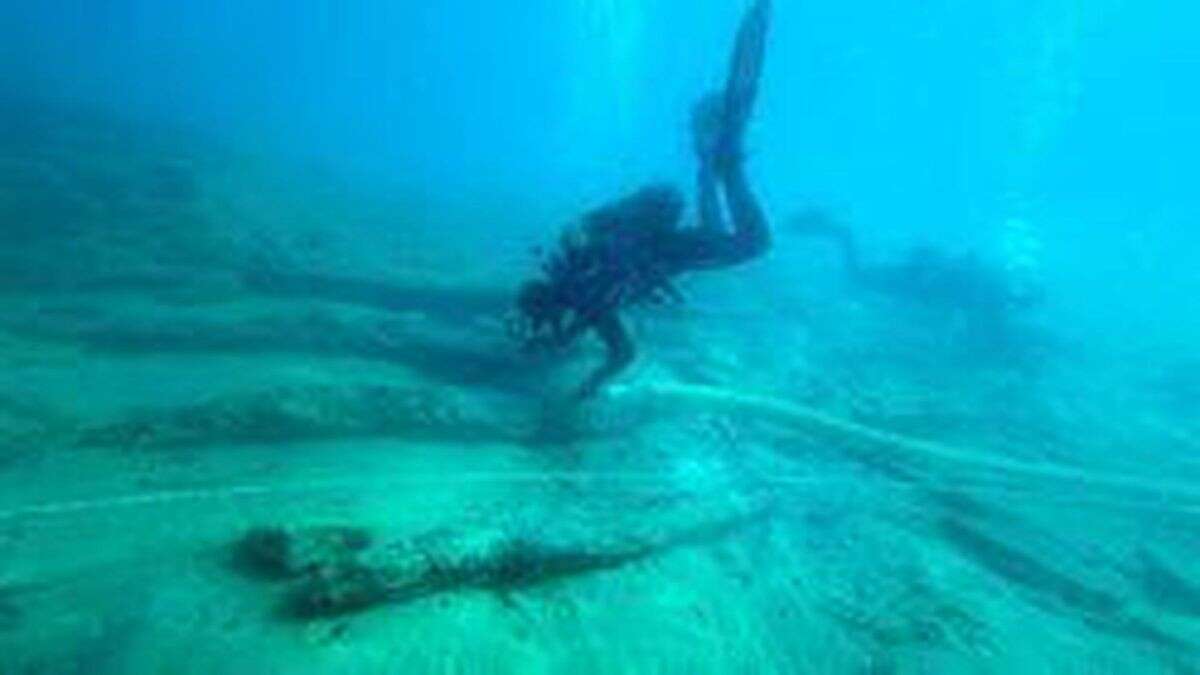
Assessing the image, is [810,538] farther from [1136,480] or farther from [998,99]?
[998,99]

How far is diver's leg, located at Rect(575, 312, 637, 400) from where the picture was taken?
10.3m

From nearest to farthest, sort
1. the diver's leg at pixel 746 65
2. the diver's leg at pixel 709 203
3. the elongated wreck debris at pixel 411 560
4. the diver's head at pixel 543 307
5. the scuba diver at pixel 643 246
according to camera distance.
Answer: the elongated wreck debris at pixel 411 560 < the diver's leg at pixel 746 65 < the scuba diver at pixel 643 246 < the diver's head at pixel 543 307 < the diver's leg at pixel 709 203

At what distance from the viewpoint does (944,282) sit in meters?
22.0

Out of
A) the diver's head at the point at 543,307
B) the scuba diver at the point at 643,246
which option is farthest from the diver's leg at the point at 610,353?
the diver's head at the point at 543,307

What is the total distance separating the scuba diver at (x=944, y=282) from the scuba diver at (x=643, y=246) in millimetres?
10324

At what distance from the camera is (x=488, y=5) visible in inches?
7264

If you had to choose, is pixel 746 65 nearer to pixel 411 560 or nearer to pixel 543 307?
pixel 543 307

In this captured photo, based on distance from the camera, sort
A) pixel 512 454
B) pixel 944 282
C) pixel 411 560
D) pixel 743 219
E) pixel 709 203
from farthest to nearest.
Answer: pixel 944 282 < pixel 709 203 < pixel 743 219 < pixel 512 454 < pixel 411 560

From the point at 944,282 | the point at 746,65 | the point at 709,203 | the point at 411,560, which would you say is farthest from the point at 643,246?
the point at 944,282

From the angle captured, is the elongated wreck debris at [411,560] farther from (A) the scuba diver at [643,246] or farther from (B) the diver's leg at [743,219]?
(B) the diver's leg at [743,219]

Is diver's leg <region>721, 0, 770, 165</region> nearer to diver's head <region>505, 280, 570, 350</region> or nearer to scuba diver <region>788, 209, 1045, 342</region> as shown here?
diver's head <region>505, 280, 570, 350</region>

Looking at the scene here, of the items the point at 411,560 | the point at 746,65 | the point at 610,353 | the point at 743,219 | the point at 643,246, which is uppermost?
the point at 746,65

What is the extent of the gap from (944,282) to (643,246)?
1270 cm

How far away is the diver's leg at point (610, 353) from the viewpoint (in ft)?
33.7
